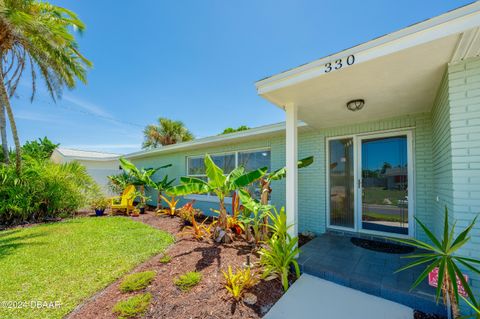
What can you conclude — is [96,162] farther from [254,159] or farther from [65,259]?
[254,159]

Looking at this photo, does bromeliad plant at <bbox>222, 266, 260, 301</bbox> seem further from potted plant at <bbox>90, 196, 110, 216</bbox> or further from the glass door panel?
potted plant at <bbox>90, 196, 110, 216</bbox>

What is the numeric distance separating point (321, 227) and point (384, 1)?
18.9 ft

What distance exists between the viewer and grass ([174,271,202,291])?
3311 mm

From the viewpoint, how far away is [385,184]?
16.8ft

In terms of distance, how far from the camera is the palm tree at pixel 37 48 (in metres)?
7.69

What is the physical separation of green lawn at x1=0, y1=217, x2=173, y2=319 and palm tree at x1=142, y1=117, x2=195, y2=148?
13681 millimetres

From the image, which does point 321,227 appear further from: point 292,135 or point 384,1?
point 384,1

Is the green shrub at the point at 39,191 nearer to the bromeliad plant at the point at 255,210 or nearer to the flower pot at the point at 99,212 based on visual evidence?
the flower pot at the point at 99,212

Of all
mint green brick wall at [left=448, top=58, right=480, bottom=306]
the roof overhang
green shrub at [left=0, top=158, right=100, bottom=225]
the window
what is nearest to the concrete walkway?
mint green brick wall at [left=448, top=58, right=480, bottom=306]

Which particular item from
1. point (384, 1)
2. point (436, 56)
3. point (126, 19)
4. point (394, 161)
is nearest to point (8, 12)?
point (126, 19)

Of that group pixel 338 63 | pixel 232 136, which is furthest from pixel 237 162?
pixel 338 63

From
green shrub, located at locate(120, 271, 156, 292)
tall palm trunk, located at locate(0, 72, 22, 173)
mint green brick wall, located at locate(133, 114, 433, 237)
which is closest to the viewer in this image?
green shrub, located at locate(120, 271, 156, 292)

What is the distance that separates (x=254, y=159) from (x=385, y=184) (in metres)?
4.27

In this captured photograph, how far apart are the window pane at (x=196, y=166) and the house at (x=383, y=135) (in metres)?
1.79
